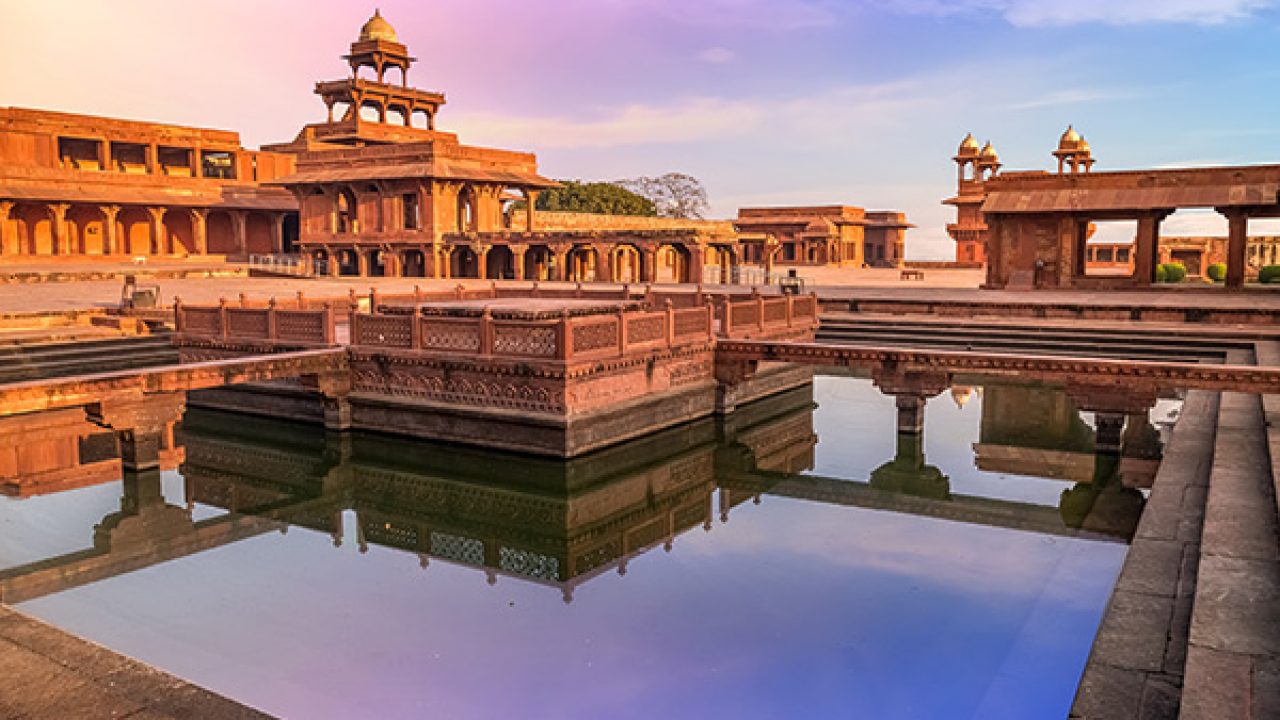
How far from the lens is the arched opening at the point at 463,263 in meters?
42.4

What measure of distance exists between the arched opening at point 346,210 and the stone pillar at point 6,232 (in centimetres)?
1266

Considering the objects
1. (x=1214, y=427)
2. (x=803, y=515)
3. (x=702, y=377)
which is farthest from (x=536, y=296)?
(x=1214, y=427)

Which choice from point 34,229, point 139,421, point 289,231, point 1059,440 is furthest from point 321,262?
point 1059,440

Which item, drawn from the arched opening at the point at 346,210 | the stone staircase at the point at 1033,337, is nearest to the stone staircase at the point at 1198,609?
the stone staircase at the point at 1033,337

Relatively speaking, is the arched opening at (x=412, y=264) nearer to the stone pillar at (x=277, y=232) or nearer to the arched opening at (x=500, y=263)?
the arched opening at (x=500, y=263)

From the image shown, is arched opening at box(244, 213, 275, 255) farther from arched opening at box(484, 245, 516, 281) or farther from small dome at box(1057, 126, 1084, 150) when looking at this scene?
small dome at box(1057, 126, 1084, 150)

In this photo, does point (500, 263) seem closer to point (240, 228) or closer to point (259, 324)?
point (240, 228)

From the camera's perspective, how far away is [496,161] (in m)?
44.1

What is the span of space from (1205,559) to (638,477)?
792cm

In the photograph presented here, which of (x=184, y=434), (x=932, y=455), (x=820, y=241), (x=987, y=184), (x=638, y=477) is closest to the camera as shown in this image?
(x=638, y=477)

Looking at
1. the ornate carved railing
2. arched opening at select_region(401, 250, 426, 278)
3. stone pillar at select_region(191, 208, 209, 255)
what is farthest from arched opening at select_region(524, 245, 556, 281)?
the ornate carved railing

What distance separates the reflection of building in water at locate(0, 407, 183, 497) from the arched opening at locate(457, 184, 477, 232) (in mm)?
26901

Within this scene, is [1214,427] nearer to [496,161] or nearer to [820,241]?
[496,161]

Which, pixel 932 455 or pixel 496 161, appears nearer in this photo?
pixel 932 455
